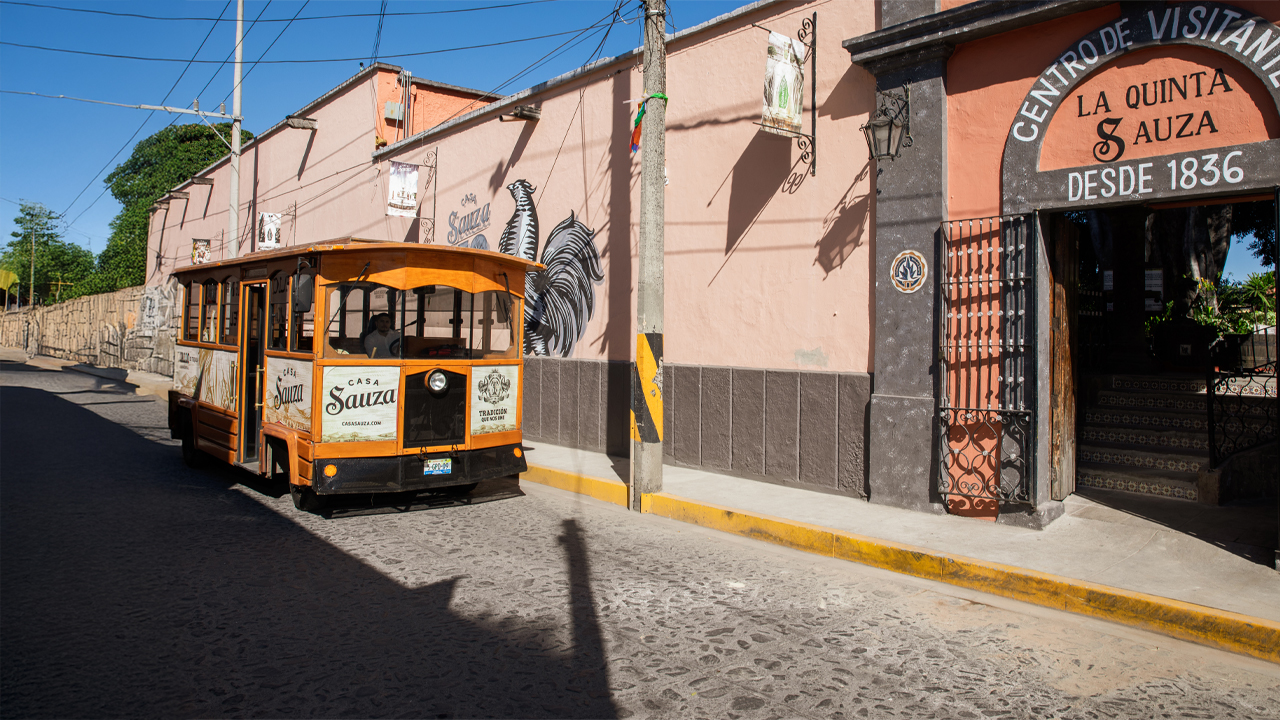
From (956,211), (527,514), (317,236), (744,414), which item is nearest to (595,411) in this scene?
(744,414)

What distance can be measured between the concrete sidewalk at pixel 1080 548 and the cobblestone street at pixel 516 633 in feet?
0.54

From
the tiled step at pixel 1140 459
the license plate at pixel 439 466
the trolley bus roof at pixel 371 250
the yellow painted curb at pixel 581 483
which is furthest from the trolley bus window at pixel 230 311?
the tiled step at pixel 1140 459

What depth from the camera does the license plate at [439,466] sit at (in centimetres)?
764

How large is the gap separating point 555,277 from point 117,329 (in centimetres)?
2568

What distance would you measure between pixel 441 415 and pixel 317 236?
15.6 m

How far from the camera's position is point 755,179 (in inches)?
368

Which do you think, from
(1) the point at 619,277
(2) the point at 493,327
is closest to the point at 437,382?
(2) the point at 493,327

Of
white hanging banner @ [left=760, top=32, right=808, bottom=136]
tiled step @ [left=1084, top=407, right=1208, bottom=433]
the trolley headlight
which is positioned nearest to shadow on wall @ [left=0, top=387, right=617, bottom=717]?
the trolley headlight

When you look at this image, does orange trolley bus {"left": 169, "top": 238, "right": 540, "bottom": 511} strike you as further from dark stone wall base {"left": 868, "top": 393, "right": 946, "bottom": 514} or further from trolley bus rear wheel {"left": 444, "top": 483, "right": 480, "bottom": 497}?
dark stone wall base {"left": 868, "top": 393, "right": 946, "bottom": 514}

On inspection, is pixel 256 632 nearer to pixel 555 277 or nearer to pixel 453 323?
pixel 453 323

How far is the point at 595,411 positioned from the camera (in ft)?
38.2

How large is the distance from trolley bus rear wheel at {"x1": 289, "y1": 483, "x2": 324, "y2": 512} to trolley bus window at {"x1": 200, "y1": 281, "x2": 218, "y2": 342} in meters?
3.04

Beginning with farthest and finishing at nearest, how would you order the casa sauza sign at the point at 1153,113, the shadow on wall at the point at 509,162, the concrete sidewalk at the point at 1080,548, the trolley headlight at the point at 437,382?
the shadow on wall at the point at 509,162 < the trolley headlight at the point at 437,382 < the casa sauza sign at the point at 1153,113 < the concrete sidewalk at the point at 1080,548

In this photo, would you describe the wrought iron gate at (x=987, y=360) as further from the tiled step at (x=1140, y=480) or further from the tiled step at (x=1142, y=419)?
the tiled step at (x=1142, y=419)
